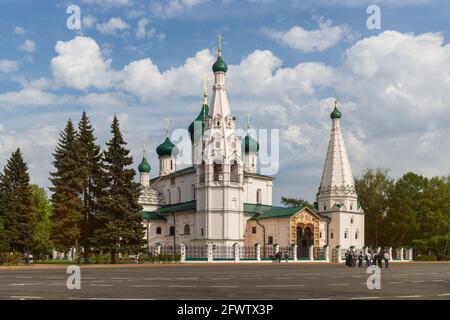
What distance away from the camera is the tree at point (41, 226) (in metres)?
61.8

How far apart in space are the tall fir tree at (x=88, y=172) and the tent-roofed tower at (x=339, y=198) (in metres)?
31.2

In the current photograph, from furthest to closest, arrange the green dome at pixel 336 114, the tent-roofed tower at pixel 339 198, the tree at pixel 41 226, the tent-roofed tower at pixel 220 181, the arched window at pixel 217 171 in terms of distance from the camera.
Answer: the green dome at pixel 336 114, the tent-roofed tower at pixel 339 198, the arched window at pixel 217 171, the tent-roofed tower at pixel 220 181, the tree at pixel 41 226

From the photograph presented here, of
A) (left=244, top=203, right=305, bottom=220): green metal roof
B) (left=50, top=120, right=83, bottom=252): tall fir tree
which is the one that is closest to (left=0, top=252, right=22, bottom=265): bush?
(left=50, top=120, right=83, bottom=252): tall fir tree

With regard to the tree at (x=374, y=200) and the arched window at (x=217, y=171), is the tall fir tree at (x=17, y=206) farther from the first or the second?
the tree at (x=374, y=200)

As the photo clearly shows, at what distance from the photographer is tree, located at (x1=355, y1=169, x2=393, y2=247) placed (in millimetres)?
82125

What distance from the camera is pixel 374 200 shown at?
82812 millimetres

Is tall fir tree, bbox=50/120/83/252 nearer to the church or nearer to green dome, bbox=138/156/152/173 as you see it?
the church

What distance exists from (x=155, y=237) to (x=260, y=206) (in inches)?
512

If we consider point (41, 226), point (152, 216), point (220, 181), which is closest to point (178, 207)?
point (152, 216)

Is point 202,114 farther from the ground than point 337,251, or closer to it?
farther from the ground

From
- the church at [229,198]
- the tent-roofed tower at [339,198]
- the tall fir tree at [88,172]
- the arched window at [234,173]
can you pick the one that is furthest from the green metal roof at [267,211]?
the tall fir tree at [88,172]
